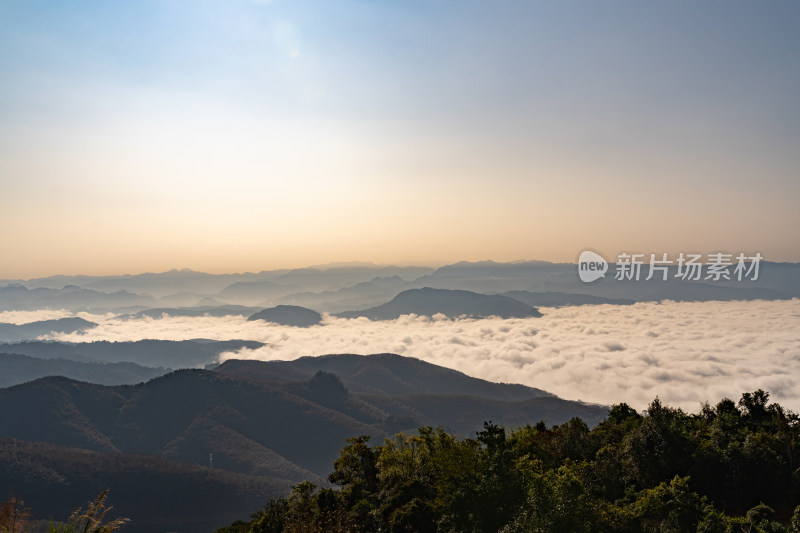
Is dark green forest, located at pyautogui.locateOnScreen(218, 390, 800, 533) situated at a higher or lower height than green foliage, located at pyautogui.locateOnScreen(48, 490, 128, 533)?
lower

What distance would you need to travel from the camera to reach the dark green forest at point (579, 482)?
3959 cm

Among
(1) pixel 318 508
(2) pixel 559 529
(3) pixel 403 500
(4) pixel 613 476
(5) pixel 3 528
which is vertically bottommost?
(1) pixel 318 508

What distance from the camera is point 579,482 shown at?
3966 centimetres

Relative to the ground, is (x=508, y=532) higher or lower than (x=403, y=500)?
higher

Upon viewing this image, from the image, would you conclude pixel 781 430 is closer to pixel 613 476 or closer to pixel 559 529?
pixel 613 476

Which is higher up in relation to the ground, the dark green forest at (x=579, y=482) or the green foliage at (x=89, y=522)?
the green foliage at (x=89, y=522)

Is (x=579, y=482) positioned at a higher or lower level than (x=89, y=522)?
lower

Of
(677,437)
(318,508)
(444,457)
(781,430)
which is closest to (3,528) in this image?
(444,457)

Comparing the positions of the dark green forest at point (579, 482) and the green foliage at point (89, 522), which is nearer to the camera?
the green foliage at point (89, 522)

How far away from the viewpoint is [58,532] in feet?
57.1

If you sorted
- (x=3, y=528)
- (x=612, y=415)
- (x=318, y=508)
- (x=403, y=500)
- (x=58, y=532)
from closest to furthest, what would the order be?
(x=58, y=532), (x=3, y=528), (x=403, y=500), (x=318, y=508), (x=612, y=415)

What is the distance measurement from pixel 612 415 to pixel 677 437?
29.9 m

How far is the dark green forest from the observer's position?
39.6 metres

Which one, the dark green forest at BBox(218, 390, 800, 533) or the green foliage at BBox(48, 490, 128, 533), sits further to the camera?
the dark green forest at BBox(218, 390, 800, 533)
